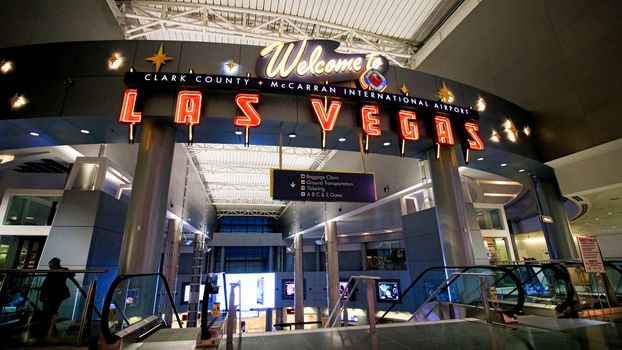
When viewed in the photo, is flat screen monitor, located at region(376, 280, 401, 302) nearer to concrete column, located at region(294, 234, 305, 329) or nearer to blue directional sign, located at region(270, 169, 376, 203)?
concrete column, located at region(294, 234, 305, 329)

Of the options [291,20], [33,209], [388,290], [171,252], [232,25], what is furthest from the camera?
[388,290]

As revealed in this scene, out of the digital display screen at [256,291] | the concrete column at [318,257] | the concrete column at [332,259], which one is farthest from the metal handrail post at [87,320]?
the concrete column at [318,257]

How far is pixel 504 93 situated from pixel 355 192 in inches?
302

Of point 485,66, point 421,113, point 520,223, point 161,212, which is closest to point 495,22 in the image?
point 485,66

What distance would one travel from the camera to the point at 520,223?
68.2 ft

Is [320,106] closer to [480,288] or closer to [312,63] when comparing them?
[312,63]

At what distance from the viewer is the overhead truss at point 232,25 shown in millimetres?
11570

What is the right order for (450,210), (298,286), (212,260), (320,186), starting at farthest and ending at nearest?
(212,260)
(298,286)
(450,210)
(320,186)

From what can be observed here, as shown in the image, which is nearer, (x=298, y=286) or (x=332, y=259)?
(x=332, y=259)

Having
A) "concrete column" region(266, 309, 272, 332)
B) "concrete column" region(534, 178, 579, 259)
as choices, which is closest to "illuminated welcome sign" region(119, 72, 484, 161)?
"concrete column" region(534, 178, 579, 259)

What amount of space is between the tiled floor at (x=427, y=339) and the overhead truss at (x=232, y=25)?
37.4 feet

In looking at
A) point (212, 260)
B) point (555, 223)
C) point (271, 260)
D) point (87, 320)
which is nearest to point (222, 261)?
point (212, 260)

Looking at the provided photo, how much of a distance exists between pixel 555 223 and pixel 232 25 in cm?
1444

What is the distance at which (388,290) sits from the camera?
20.2m
